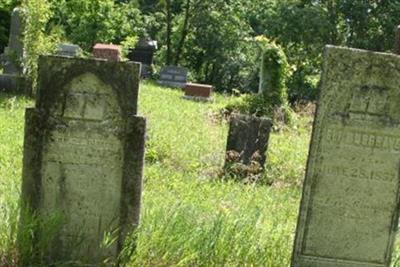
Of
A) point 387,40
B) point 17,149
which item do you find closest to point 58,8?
point 387,40

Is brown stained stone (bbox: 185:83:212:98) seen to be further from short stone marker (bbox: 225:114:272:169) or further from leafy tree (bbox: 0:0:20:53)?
short stone marker (bbox: 225:114:272:169)

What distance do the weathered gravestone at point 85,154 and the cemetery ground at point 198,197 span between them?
238mm

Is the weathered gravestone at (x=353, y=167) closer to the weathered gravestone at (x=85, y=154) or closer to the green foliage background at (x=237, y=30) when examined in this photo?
the weathered gravestone at (x=85, y=154)

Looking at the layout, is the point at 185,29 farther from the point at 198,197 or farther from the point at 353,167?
the point at 353,167

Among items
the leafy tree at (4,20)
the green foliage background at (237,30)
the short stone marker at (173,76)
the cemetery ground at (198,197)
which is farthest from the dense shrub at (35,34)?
the short stone marker at (173,76)

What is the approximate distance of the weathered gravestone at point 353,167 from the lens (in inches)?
175

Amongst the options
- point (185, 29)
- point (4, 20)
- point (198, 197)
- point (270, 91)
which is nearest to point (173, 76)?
point (185, 29)

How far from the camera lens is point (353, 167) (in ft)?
15.1

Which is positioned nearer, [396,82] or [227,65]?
[396,82]

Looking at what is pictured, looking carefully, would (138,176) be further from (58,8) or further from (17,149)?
(58,8)

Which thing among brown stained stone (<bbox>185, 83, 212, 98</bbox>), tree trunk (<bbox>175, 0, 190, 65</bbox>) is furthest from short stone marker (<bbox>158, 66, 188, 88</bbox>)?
brown stained stone (<bbox>185, 83, 212, 98</bbox>)

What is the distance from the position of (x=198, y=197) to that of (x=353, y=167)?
2.82 metres

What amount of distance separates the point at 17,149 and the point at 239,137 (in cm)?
285

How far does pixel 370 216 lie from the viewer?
4.68 metres
